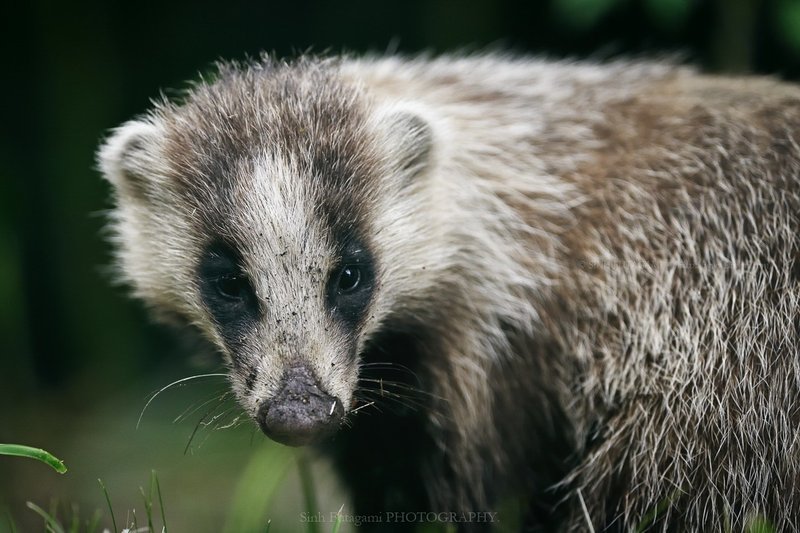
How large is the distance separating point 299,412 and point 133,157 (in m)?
1.50

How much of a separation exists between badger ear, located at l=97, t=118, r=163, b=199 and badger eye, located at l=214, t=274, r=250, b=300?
62cm

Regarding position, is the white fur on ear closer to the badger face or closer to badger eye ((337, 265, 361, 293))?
the badger face

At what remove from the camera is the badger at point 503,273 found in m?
3.47

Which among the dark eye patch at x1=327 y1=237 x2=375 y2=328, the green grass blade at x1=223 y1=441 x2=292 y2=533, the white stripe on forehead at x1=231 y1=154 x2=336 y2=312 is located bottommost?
the green grass blade at x1=223 y1=441 x2=292 y2=533

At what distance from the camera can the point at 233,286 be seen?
349cm

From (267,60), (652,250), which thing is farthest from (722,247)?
(267,60)

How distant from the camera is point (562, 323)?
4.02 m

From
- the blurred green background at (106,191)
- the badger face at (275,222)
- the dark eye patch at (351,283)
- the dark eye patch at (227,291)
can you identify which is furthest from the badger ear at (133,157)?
the blurred green background at (106,191)

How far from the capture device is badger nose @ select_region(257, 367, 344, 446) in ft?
9.82

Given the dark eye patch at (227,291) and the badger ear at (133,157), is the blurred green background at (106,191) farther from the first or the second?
the dark eye patch at (227,291)

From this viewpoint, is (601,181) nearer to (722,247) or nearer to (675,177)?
(675,177)

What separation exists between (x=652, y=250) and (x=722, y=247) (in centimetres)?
28

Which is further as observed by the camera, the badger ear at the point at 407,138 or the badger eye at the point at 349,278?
the badger ear at the point at 407,138

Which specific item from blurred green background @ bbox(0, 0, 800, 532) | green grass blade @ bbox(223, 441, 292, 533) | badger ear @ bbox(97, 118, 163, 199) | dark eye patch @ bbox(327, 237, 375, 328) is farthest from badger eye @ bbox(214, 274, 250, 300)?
blurred green background @ bbox(0, 0, 800, 532)
